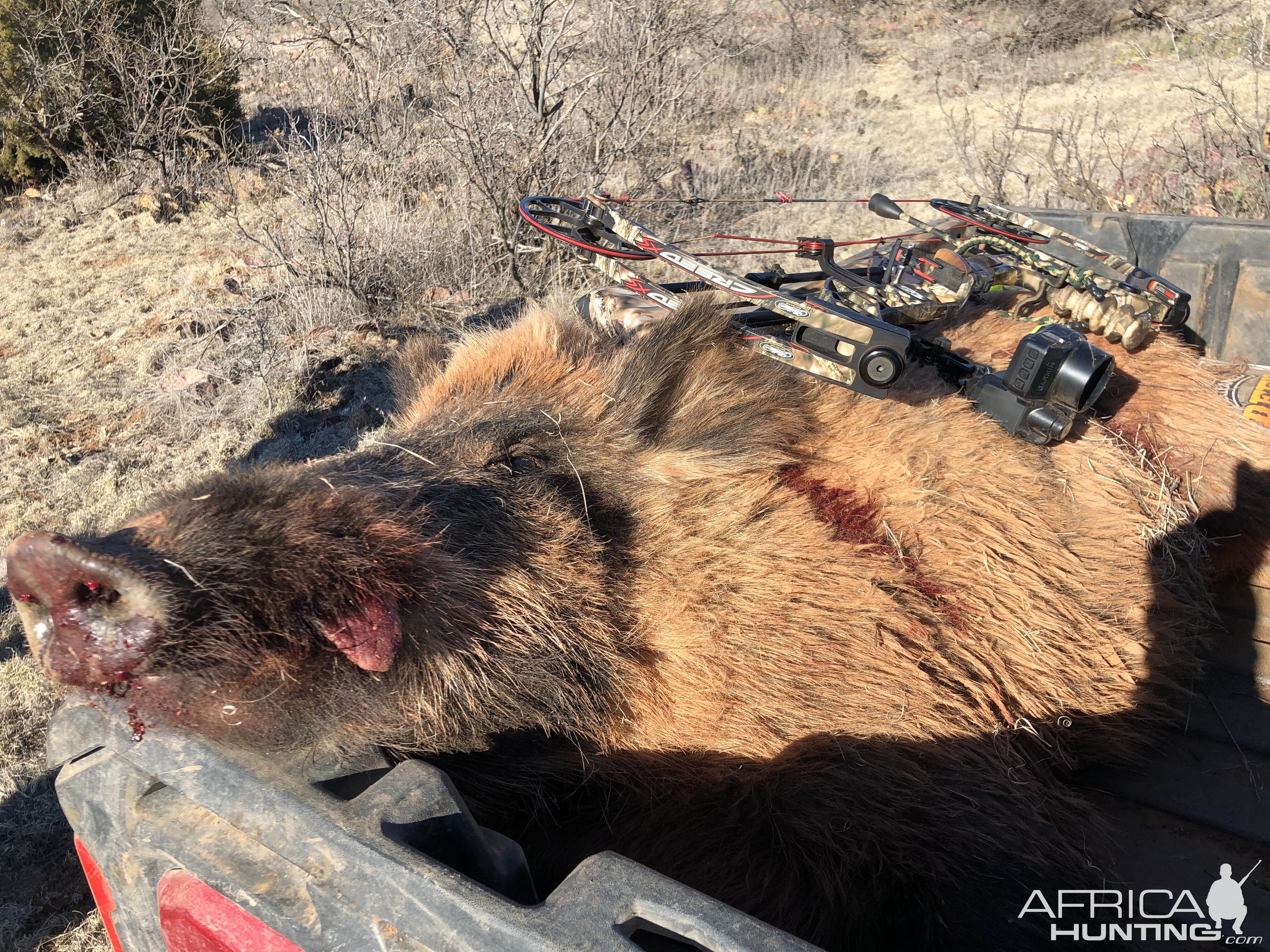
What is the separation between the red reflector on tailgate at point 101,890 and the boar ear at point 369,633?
0.60 m

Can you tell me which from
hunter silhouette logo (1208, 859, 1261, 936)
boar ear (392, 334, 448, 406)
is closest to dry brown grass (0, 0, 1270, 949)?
boar ear (392, 334, 448, 406)

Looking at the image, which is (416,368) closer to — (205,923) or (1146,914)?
(205,923)

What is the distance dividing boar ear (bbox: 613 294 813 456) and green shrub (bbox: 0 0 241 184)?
30.2 ft

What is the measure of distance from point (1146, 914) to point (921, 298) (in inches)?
89.9

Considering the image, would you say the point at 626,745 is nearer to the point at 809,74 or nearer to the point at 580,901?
the point at 580,901

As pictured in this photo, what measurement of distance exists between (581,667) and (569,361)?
1.12 meters

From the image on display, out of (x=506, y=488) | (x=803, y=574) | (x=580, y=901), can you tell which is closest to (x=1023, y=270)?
(x=803, y=574)

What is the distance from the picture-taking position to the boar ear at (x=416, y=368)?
131 inches

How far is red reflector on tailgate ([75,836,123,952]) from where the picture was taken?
174 centimetres

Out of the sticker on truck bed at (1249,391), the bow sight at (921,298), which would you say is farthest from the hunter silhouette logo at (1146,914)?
the sticker on truck bed at (1249,391)

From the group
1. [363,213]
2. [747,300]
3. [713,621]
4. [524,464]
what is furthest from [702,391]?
[363,213]

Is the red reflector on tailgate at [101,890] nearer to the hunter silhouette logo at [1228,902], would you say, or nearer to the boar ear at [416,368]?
the boar ear at [416,368]

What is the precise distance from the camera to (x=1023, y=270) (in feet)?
13.2

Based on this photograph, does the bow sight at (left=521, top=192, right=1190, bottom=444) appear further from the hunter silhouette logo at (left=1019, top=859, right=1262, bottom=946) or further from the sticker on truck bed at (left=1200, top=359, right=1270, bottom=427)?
the hunter silhouette logo at (left=1019, top=859, right=1262, bottom=946)
